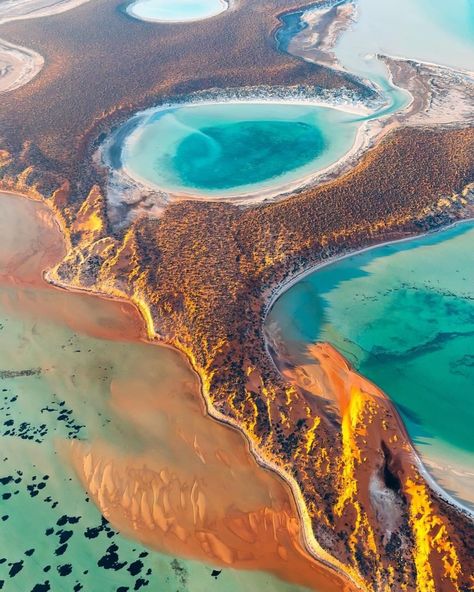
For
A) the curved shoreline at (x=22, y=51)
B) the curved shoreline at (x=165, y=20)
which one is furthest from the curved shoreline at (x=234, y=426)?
the curved shoreline at (x=165, y=20)

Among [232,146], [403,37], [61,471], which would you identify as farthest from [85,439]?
[403,37]

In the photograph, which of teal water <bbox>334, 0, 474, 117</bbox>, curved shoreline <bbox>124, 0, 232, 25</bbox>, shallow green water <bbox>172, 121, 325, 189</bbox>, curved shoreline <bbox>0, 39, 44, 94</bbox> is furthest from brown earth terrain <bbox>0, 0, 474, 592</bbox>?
curved shoreline <bbox>124, 0, 232, 25</bbox>

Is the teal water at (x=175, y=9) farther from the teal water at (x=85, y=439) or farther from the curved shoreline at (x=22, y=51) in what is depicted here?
the teal water at (x=85, y=439)

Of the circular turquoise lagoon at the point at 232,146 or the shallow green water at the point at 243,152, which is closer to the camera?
the circular turquoise lagoon at the point at 232,146

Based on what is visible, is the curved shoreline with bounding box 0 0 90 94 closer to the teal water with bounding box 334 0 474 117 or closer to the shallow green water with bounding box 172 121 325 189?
the shallow green water with bounding box 172 121 325 189

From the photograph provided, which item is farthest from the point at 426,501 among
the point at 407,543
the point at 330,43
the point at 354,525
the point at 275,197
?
the point at 330,43

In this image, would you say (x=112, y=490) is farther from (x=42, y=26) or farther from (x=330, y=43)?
(x=42, y=26)
